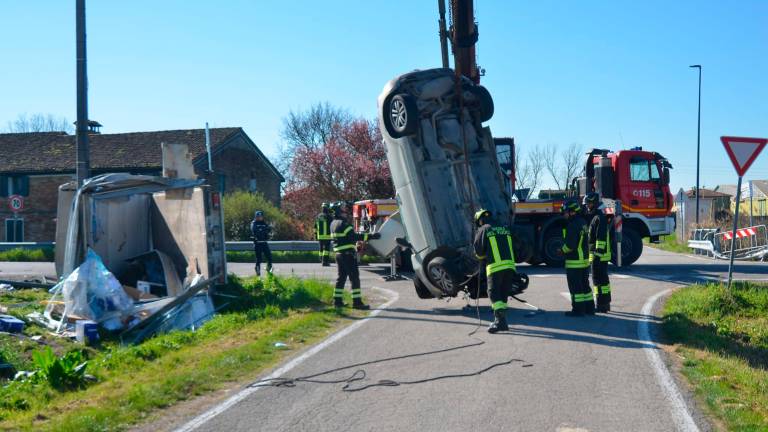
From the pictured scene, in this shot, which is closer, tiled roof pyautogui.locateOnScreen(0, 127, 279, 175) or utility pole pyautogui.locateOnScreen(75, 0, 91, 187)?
utility pole pyautogui.locateOnScreen(75, 0, 91, 187)

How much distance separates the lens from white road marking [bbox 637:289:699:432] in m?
5.33

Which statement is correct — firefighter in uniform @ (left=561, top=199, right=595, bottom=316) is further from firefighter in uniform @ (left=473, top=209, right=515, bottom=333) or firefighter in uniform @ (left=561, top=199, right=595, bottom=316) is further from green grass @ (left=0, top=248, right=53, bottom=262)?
green grass @ (left=0, top=248, right=53, bottom=262)

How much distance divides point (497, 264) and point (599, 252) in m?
2.41

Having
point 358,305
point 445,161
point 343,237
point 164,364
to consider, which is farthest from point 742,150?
point 164,364

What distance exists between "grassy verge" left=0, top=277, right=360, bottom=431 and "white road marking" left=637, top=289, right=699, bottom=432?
13.0ft

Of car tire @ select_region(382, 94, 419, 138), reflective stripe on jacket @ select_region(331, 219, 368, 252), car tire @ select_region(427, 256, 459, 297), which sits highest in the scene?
car tire @ select_region(382, 94, 419, 138)

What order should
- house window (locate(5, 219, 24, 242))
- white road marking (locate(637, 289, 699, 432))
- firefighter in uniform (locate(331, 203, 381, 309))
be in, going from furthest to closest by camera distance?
house window (locate(5, 219, 24, 242)) → firefighter in uniform (locate(331, 203, 381, 309)) → white road marking (locate(637, 289, 699, 432))

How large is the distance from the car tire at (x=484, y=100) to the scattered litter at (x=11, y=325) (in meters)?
7.44

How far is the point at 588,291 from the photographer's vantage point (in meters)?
10.5

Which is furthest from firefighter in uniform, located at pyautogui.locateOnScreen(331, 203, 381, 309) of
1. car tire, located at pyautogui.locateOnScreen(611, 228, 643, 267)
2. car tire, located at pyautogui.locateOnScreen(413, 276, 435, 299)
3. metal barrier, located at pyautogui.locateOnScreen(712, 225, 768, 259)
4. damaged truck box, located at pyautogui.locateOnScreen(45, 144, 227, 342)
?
metal barrier, located at pyautogui.locateOnScreen(712, 225, 768, 259)

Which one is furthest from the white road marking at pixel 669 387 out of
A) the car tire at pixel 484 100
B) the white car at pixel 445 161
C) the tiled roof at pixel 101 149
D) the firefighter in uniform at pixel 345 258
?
the tiled roof at pixel 101 149

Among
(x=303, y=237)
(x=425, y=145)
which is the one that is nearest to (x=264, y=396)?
(x=425, y=145)

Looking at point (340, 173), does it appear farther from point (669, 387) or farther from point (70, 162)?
point (669, 387)

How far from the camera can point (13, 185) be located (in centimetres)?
3922
